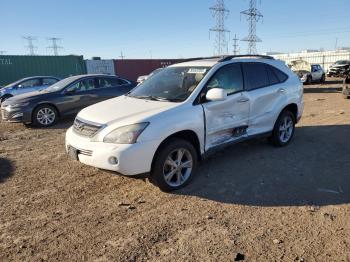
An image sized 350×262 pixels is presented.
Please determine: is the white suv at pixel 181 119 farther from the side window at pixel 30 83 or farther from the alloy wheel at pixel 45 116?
the side window at pixel 30 83

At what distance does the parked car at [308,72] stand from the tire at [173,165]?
69.1 ft

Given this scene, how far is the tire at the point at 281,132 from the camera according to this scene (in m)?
6.30

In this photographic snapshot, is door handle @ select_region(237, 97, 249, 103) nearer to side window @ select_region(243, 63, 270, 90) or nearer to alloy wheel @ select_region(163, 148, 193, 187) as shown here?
side window @ select_region(243, 63, 270, 90)

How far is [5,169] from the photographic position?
18.7ft

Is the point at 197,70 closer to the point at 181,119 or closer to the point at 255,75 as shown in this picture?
the point at 181,119

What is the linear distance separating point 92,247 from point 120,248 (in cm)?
28

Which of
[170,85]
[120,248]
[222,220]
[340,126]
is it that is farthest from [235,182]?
[340,126]

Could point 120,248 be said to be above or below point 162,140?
below

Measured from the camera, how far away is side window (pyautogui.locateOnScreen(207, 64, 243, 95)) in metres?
5.05

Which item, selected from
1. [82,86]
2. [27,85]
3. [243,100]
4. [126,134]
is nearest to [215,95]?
[243,100]

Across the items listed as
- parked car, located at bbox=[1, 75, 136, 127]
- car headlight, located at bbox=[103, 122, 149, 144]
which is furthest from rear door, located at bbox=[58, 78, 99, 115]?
car headlight, located at bbox=[103, 122, 149, 144]

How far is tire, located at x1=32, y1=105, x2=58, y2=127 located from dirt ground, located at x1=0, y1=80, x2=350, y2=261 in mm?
3569

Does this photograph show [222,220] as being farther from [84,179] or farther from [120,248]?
[84,179]

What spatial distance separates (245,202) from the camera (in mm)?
4188
